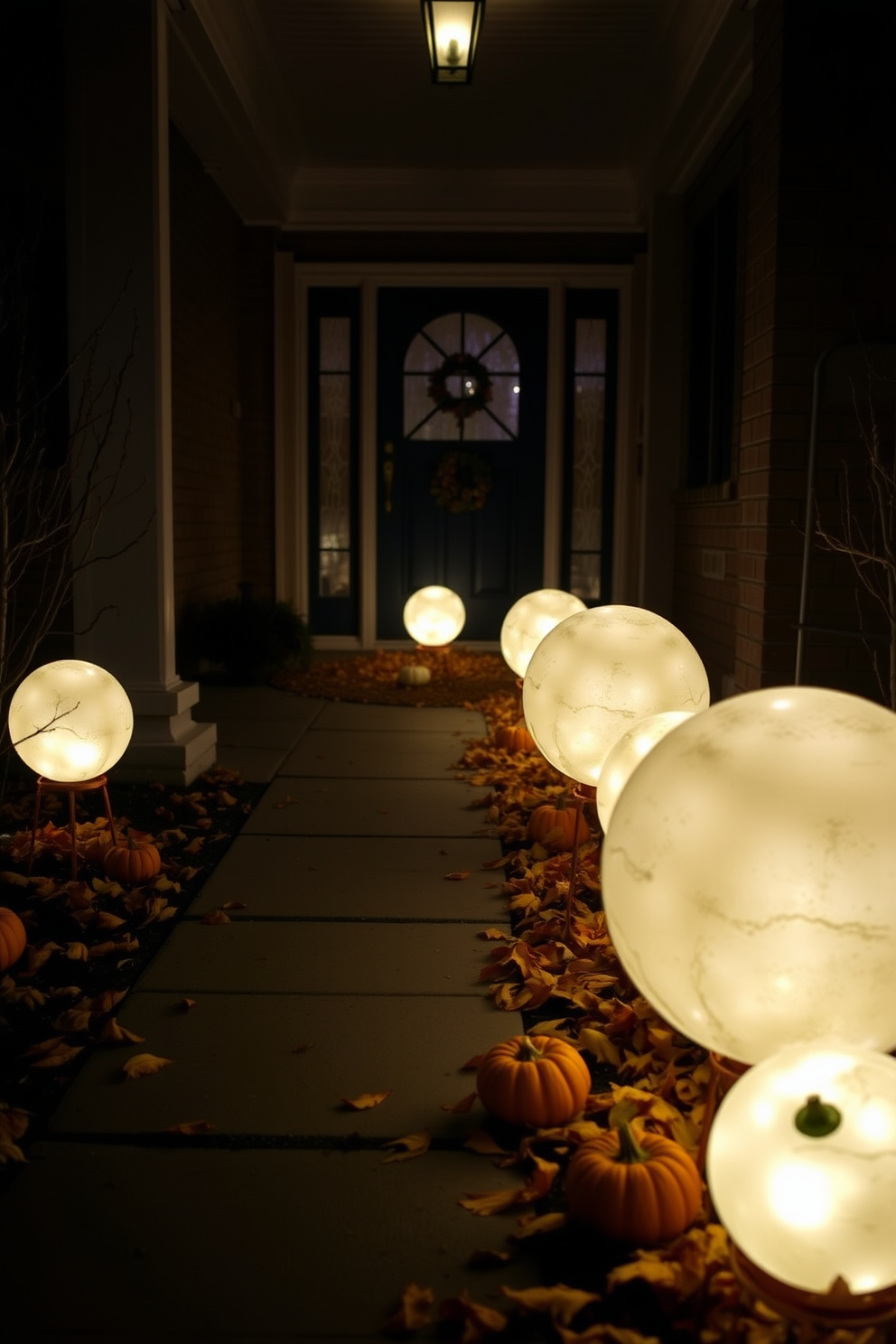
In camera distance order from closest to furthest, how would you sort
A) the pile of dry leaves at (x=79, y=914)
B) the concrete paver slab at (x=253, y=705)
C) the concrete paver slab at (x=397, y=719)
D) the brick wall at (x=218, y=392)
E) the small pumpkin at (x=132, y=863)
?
1. the pile of dry leaves at (x=79, y=914)
2. the small pumpkin at (x=132, y=863)
3. the concrete paver slab at (x=397, y=719)
4. the concrete paver slab at (x=253, y=705)
5. the brick wall at (x=218, y=392)

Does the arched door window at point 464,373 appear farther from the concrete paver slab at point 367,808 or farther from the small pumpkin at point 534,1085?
the small pumpkin at point 534,1085

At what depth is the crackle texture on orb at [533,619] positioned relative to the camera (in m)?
4.74

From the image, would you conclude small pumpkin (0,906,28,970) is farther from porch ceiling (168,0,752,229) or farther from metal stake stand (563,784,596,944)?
porch ceiling (168,0,752,229)

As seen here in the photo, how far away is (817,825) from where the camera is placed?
141 cm

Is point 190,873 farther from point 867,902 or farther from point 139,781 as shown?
point 867,902

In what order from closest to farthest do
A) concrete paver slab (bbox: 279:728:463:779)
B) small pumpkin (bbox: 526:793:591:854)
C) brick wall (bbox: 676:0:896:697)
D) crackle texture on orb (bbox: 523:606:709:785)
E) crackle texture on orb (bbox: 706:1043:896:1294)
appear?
crackle texture on orb (bbox: 706:1043:896:1294), crackle texture on orb (bbox: 523:606:709:785), small pumpkin (bbox: 526:793:591:854), brick wall (bbox: 676:0:896:697), concrete paver slab (bbox: 279:728:463:779)

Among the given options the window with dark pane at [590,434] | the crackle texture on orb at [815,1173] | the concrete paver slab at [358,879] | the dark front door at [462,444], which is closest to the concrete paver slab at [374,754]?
the concrete paver slab at [358,879]

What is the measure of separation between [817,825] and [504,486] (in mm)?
7515

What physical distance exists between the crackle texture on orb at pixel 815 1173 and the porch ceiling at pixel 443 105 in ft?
15.1

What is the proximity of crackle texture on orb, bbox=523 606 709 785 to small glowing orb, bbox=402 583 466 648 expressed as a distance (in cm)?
407

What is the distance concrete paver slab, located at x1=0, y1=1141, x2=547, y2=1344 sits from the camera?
153 centimetres

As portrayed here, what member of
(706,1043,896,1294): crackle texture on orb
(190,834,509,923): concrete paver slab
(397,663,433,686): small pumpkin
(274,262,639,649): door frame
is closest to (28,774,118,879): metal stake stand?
(190,834,509,923): concrete paver slab

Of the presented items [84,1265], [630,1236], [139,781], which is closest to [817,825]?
[630,1236]

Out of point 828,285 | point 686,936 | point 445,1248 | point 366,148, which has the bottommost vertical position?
point 445,1248
